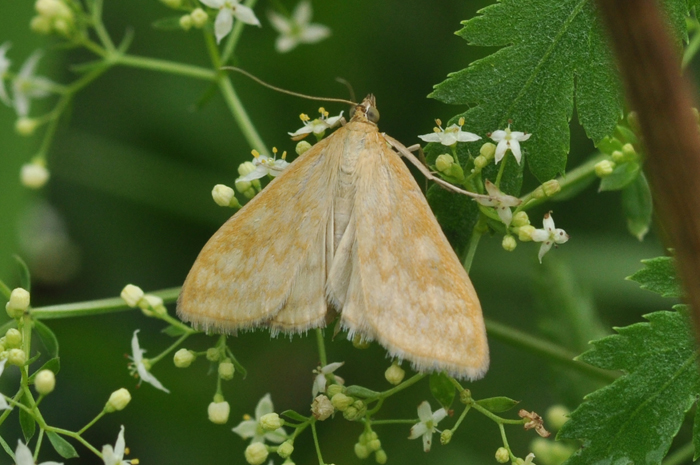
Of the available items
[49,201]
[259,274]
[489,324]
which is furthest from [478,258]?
[49,201]

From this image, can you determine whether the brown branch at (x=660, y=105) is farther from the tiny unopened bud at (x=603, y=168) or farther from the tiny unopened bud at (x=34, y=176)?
the tiny unopened bud at (x=34, y=176)

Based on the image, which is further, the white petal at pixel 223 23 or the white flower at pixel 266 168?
the white petal at pixel 223 23

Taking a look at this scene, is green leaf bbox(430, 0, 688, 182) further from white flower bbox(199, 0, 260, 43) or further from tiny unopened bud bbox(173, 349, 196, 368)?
tiny unopened bud bbox(173, 349, 196, 368)

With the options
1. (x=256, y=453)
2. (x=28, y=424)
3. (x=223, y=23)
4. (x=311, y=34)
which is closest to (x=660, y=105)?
(x=256, y=453)

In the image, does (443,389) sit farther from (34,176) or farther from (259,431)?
(34,176)

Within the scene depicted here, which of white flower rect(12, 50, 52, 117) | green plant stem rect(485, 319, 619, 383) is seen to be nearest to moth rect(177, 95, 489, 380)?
green plant stem rect(485, 319, 619, 383)

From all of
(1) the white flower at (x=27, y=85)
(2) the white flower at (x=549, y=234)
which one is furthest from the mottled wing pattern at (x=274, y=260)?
(1) the white flower at (x=27, y=85)
